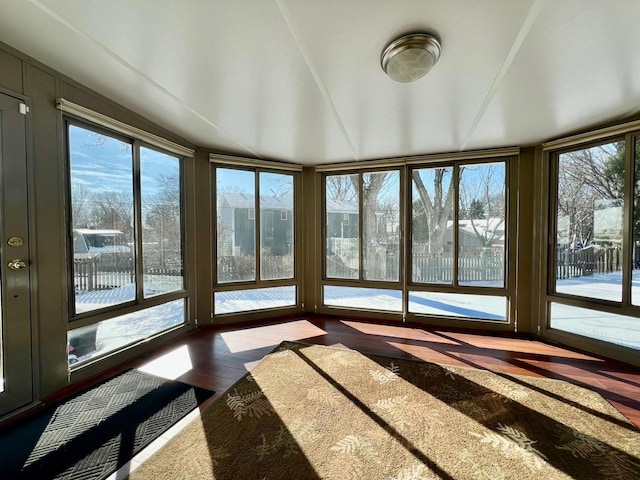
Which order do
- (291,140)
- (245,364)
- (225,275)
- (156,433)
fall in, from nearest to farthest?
(156,433) → (245,364) → (291,140) → (225,275)

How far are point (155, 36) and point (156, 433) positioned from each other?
7.72 feet

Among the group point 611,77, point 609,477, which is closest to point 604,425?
point 609,477

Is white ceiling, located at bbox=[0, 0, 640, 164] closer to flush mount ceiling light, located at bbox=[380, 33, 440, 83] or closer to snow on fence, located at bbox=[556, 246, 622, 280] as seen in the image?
flush mount ceiling light, located at bbox=[380, 33, 440, 83]

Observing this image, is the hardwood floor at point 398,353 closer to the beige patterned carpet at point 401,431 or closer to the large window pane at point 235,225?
the beige patterned carpet at point 401,431

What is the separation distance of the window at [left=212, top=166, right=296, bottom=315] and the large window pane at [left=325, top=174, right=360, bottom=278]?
0.59 metres

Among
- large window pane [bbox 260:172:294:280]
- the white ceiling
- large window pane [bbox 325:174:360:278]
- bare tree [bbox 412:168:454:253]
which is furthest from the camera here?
large window pane [bbox 325:174:360:278]

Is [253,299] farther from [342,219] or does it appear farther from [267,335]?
[342,219]

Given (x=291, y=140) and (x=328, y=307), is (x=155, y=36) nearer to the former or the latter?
(x=291, y=140)

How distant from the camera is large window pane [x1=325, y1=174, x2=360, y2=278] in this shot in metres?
4.19

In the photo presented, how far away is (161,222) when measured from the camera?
3100 mm

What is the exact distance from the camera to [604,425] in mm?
1749

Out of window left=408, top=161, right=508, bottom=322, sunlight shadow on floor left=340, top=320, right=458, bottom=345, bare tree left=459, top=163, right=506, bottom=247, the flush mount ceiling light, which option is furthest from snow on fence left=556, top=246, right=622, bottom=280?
the flush mount ceiling light

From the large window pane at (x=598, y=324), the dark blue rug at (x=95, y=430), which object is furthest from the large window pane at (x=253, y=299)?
the large window pane at (x=598, y=324)

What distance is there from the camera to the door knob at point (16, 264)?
1.84 metres
